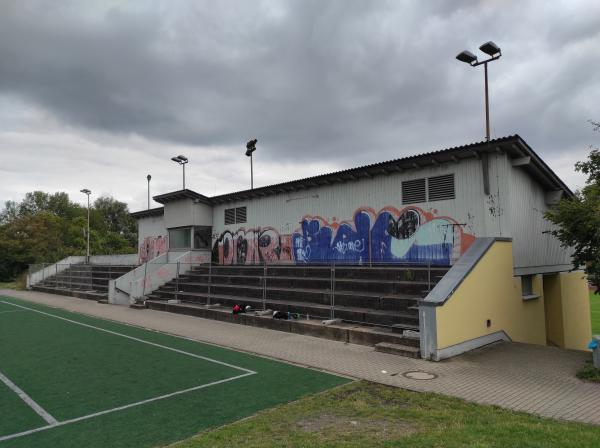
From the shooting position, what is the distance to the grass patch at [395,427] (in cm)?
456

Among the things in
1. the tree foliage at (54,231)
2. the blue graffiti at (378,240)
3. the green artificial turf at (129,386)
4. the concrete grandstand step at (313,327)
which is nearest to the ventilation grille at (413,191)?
the blue graffiti at (378,240)

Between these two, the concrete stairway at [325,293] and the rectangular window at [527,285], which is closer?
the concrete stairway at [325,293]

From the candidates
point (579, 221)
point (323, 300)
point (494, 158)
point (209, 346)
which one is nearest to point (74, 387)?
point (209, 346)

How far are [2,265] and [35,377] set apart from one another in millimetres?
42336

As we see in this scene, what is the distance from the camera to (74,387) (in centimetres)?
705

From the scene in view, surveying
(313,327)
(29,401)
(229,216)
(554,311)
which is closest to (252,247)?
(229,216)

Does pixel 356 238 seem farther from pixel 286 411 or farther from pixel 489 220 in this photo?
pixel 286 411

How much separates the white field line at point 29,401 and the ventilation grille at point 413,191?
11.7m

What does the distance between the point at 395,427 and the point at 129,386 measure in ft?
14.8

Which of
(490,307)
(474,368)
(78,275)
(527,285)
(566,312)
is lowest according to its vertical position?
(566,312)

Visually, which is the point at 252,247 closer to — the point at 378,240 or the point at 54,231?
the point at 378,240

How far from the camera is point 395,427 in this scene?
509 cm

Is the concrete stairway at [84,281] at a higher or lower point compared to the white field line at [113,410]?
higher

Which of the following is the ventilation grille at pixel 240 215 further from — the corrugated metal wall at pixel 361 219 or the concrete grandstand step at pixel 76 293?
the concrete grandstand step at pixel 76 293
